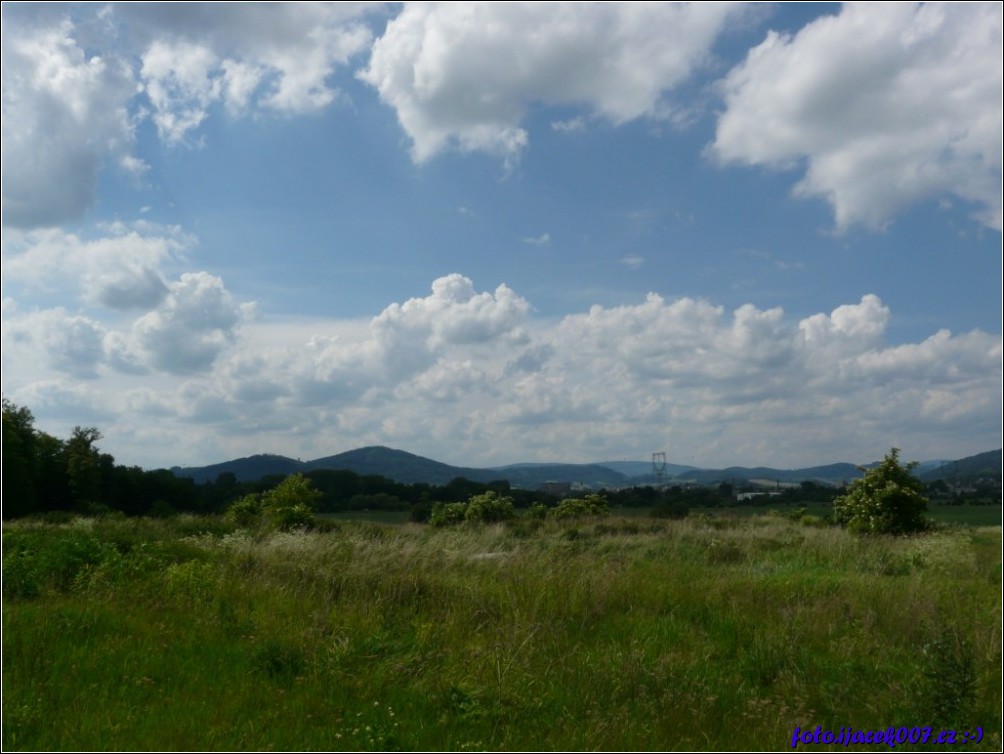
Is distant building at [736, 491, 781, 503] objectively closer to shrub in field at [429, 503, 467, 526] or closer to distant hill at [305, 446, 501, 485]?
distant hill at [305, 446, 501, 485]

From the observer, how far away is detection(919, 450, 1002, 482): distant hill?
51.4 meters

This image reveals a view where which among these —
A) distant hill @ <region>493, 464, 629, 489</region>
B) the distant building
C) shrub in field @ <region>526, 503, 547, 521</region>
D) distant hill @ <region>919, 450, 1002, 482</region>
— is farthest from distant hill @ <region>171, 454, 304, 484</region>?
distant hill @ <region>919, 450, 1002, 482</region>

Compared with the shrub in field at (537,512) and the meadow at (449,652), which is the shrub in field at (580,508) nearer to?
the shrub in field at (537,512)

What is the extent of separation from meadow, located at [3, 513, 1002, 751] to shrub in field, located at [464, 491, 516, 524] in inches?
456

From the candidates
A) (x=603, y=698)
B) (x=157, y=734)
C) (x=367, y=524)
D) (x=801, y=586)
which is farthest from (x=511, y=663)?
(x=367, y=524)

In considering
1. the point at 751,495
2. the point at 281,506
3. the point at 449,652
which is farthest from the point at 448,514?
the point at 751,495

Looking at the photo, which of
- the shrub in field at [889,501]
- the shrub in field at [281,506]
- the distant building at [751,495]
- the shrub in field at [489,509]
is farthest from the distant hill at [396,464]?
the distant building at [751,495]

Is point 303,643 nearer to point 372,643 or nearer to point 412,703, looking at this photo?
point 372,643

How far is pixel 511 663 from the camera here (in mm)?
6285

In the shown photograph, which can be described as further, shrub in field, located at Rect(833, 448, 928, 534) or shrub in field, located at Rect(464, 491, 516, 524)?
shrub in field, located at Rect(464, 491, 516, 524)

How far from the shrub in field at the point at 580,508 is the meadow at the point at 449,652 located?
15712 millimetres

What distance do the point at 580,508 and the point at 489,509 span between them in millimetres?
5334

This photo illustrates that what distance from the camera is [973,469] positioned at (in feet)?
214

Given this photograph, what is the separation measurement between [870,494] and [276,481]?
1796 centimetres
